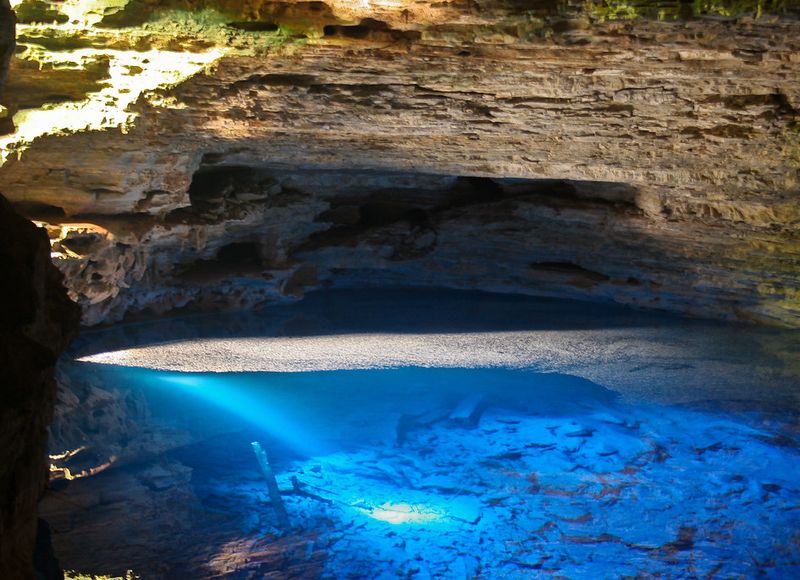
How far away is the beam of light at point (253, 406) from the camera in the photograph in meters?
6.52

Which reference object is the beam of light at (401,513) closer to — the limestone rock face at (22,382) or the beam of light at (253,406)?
the beam of light at (253,406)

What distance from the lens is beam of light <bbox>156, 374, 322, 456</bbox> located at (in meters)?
6.52

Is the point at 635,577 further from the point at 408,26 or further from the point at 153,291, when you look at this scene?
the point at 153,291

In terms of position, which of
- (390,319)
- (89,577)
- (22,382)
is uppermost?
(22,382)

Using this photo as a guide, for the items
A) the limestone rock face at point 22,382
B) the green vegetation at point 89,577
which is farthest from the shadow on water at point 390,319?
the limestone rock face at point 22,382

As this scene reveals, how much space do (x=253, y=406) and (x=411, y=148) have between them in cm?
296

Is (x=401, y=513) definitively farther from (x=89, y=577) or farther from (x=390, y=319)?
(x=390, y=319)

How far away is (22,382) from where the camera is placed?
3.22 m

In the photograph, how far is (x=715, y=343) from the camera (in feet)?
27.5

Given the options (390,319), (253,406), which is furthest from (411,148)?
(253,406)

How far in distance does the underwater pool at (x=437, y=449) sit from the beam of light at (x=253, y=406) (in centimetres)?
2

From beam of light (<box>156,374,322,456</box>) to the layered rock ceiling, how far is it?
5.45 ft

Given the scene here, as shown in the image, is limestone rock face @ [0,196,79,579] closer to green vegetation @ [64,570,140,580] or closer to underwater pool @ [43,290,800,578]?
green vegetation @ [64,570,140,580]

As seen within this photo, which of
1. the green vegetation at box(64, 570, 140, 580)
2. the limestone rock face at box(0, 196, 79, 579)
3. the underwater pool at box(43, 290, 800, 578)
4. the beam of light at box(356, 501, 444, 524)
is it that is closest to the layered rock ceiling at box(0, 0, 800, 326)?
the underwater pool at box(43, 290, 800, 578)
